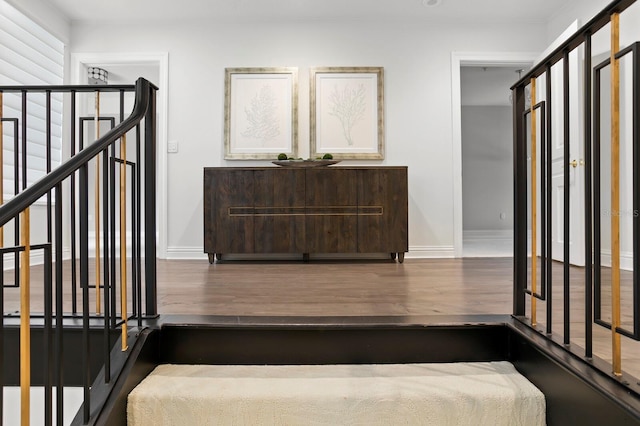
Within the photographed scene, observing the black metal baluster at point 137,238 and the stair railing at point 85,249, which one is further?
the black metal baluster at point 137,238

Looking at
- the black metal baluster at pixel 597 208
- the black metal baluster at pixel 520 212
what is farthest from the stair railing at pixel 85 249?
the black metal baluster at pixel 597 208

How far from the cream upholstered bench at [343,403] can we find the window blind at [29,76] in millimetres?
2672

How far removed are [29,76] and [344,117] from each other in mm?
2687

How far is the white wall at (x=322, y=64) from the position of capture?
154 inches

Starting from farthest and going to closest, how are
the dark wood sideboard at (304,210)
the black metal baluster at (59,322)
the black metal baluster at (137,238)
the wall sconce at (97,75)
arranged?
1. the wall sconce at (97,75)
2. the dark wood sideboard at (304,210)
3. the black metal baluster at (137,238)
4. the black metal baluster at (59,322)

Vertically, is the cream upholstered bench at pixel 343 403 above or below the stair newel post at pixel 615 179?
below

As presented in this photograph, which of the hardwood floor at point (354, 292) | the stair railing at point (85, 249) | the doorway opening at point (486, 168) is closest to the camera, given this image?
the stair railing at point (85, 249)

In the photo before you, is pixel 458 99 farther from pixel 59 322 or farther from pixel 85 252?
pixel 59 322

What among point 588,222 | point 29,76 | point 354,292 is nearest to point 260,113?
point 29,76

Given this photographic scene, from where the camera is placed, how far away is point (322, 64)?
393 cm

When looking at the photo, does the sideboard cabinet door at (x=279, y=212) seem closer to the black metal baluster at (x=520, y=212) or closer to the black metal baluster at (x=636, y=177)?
the black metal baluster at (x=520, y=212)

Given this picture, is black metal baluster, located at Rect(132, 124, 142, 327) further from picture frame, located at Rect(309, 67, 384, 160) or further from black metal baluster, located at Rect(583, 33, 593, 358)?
picture frame, located at Rect(309, 67, 384, 160)

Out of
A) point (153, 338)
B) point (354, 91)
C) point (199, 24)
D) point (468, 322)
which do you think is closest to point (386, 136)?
point (354, 91)

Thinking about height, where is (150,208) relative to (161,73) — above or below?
below
